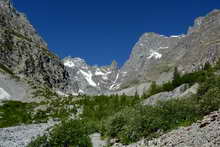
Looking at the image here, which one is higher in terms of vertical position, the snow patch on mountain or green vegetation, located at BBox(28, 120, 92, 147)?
the snow patch on mountain

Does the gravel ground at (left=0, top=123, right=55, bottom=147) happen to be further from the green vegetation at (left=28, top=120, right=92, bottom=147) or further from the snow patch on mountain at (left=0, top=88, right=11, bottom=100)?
the snow patch on mountain at (left=0, top=88, right=11, bottom=100)

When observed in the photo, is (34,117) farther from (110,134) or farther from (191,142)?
(191,142)

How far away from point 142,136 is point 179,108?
400cm

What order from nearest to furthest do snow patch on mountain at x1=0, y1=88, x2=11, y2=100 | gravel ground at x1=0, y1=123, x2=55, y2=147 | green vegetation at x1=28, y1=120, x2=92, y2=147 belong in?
1. green vegetation at x1=28, y1=120, x2=92, y2=147
2. gravel ground at x1=0, y1=123, x2=55, y2=147
3. snow patch on mountain at x1=0, y1=88, x2=11, y2=100

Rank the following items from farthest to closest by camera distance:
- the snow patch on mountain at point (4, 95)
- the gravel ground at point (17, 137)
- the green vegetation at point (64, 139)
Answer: the snow patch on mountain at point (4, 95) → the gravel ground at point (17, 137) → the green vegetation at point (64, 139)

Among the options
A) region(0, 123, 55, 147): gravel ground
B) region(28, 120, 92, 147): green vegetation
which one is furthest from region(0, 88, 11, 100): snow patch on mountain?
region(28, 120, 92, 147): green vegetation

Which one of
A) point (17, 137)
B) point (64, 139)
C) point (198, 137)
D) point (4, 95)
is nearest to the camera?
point (198, 137)

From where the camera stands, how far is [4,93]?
135 meters

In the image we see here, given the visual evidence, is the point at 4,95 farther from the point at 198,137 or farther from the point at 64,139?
the point at 198,137

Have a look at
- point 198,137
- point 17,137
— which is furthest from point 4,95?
point 198,137

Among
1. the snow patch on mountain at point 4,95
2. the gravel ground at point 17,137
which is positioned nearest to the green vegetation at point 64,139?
the gravel ground at point 17,137

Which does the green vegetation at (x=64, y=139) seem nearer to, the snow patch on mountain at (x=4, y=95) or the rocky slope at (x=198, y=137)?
the rocky slope at (x=198, y=137)

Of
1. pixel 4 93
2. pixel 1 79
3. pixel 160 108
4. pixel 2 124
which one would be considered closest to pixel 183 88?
pixel 2 124

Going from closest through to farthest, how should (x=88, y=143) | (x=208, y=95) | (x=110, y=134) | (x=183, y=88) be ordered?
(x=208, y=95)
(x=88, y=143)
(x=110, y=134)
(x=183, y=88)
